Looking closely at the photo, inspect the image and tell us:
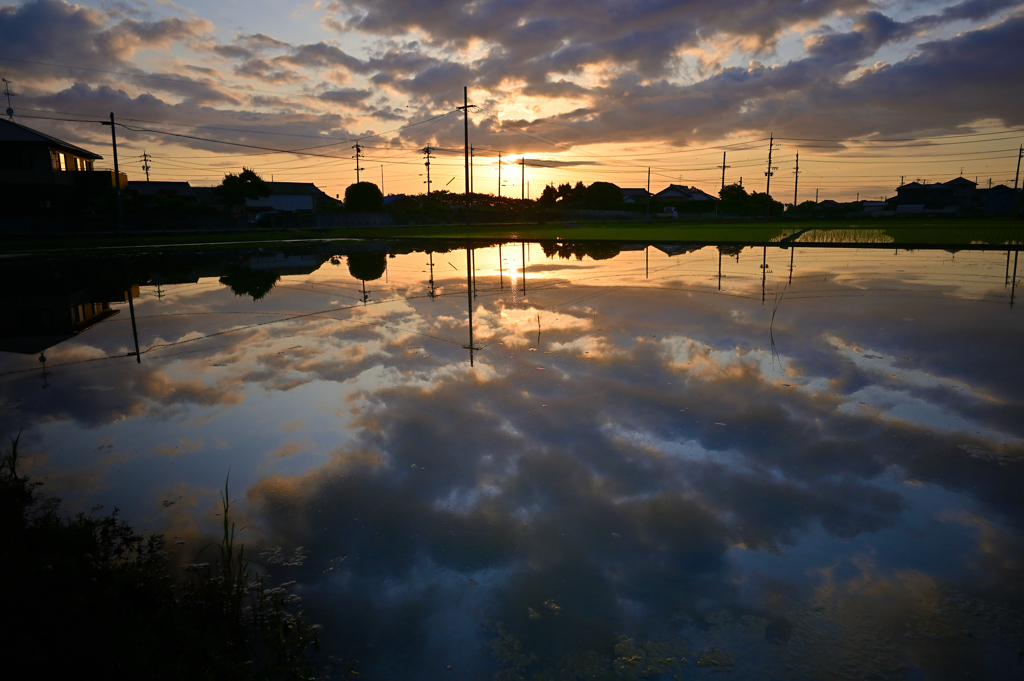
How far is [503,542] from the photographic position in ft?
14.3

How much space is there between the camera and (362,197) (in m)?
92.6

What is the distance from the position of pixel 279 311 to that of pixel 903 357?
1221 centimetres

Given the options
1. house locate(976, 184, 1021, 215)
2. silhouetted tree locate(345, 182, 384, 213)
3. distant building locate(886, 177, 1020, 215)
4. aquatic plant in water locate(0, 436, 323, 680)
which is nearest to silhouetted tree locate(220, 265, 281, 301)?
aquatic plant in water locate(0, 436, 323, 680)

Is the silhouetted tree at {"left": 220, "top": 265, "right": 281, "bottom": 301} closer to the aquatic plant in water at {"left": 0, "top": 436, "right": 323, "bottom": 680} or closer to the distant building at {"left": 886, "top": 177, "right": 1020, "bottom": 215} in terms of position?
the aquatic plant in water at {"left": 0, "top": 436, "right": 323, "bottom": 680}

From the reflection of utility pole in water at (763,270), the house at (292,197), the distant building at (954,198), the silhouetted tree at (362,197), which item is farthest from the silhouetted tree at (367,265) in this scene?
the distant building at (954,198)

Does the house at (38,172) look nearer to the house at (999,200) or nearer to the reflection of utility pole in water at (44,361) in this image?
the reflection of utility pole in water at (44,361)

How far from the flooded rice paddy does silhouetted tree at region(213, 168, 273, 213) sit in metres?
64.6

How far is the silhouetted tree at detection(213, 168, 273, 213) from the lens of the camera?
231ft

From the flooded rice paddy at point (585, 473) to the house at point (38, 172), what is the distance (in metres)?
44.5

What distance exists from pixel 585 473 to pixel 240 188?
75.4 meters

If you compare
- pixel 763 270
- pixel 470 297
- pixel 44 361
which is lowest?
→ pixel 44 361

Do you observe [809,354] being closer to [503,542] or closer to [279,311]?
[503,542]

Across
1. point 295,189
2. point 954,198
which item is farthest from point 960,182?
point 295,189

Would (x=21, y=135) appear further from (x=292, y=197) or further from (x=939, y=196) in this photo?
(x=939, y=196)
